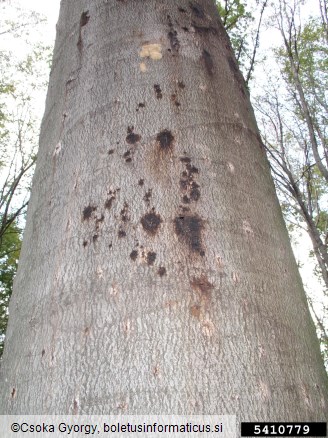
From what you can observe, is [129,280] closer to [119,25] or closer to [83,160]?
[83,160]

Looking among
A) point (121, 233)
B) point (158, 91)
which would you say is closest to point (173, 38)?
point (158, 91)

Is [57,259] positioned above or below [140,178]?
below

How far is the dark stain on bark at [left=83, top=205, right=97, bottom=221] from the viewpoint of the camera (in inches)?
40.1

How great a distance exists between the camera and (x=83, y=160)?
1126 mm

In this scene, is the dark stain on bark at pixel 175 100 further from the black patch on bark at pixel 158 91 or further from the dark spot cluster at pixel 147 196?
the dark spot cluster at pixel 147 196

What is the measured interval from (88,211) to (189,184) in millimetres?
259

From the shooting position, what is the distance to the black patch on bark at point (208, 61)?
53.9 inches

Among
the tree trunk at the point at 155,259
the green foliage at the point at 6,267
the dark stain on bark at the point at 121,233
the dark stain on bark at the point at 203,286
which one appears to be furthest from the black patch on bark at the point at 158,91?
the green foliage at the point at 6,267

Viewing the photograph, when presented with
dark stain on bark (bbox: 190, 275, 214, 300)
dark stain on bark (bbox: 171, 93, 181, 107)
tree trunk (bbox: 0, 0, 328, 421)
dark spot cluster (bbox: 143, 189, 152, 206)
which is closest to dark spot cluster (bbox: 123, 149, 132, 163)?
tree trunk (bbox: 0, 0, 328, 421)

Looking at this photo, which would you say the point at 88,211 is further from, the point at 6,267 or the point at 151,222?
the point at 6,267

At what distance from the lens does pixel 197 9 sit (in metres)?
1.61

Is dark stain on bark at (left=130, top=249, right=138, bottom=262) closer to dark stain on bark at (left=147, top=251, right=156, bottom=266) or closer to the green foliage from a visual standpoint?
dark stain on bark at (left=147, top=251, right=156, bottom=266)

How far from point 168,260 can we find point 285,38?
21.9 ft

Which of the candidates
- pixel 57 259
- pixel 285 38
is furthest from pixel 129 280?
pixel 285 38
